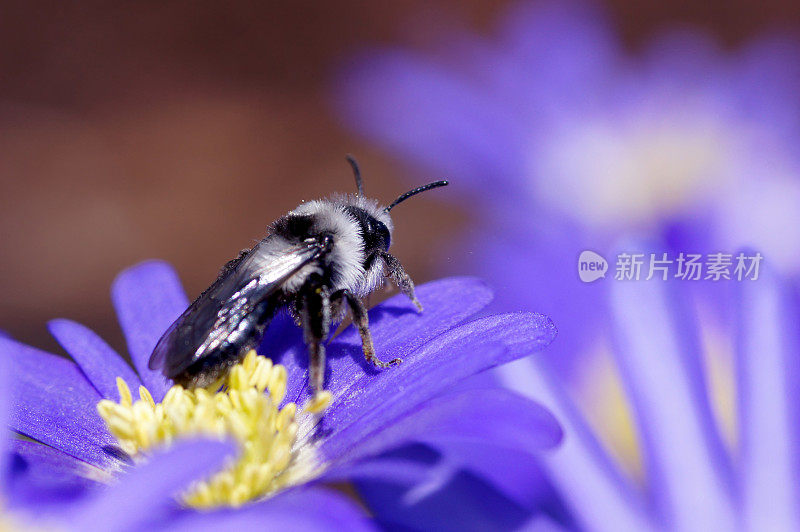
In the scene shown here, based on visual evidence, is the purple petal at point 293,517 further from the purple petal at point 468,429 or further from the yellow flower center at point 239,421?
the yellow flower center at point 239,421

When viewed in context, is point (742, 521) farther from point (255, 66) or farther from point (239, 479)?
point (255, 66)

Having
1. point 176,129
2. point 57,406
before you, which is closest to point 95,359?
point 57,406

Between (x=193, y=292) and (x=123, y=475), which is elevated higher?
(x=193, y=292)

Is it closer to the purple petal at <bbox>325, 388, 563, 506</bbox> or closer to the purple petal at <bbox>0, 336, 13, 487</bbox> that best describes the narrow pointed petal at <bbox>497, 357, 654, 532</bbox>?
the purple petal at <bbox>325, 388, 563, 506</bbox>

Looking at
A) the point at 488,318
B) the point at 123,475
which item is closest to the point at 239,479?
the point at 123,475

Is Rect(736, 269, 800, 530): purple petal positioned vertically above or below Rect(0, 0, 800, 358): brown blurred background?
below

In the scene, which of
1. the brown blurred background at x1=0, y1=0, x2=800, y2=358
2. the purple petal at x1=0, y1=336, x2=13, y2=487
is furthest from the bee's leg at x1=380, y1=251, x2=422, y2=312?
the brown blurred background at x1=0, y1=0, x2=800, y2=358

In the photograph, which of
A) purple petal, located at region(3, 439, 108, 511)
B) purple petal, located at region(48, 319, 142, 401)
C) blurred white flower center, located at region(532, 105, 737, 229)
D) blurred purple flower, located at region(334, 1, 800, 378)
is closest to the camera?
purple petal, located at region(3, 439, 108, 511)

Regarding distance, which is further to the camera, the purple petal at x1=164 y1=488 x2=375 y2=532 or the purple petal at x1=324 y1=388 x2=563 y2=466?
the purple petal at x1=324 y1=388 x2=563 y2=466
